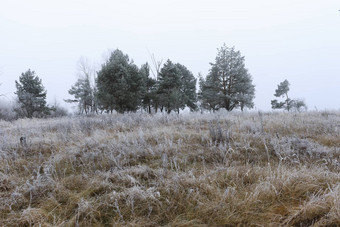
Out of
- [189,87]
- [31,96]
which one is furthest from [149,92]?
[31,96]

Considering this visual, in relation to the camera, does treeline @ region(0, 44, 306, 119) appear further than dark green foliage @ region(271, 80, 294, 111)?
No

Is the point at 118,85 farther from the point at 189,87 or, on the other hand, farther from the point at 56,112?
the point at 56,112

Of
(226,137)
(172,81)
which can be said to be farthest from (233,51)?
(226,137)

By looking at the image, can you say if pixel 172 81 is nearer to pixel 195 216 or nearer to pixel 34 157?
pixel 34 157

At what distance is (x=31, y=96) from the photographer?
2686cm

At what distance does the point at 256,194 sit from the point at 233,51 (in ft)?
88.3

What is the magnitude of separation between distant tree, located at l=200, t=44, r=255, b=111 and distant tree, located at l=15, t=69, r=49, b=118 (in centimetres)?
2626

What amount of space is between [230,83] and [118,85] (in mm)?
15910

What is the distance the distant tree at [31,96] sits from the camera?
88.1 ft

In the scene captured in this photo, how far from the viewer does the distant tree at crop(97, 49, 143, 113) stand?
19.6 meters

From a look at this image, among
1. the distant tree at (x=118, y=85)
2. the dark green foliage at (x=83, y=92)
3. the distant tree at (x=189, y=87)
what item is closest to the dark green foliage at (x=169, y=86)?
the distant tree at (x=118, y=85)

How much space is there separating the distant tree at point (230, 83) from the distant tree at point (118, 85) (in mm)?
11013

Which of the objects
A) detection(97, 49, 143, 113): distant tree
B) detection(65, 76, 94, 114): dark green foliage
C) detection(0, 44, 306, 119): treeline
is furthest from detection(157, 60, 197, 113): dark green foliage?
detection(65, 76, 94, 114): dark green foliage

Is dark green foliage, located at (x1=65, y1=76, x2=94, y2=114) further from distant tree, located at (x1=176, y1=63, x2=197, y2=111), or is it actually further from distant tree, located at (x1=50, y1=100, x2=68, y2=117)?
distant tree, located at (x1=176, y1=63, x2=197, y2=111)
